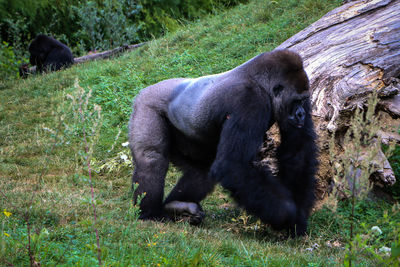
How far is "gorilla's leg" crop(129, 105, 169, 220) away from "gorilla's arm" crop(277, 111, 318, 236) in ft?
3.38

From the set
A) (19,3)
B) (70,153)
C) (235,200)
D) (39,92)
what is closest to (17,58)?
(19,3)

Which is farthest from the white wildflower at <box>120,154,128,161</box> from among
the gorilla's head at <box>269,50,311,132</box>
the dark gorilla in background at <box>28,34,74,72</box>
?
the dark gorilla in background at <box>28,34,74,72</box>

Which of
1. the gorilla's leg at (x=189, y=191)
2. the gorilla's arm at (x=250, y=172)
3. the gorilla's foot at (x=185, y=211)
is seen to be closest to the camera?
the gorilla's arm at (x=250, y=172)

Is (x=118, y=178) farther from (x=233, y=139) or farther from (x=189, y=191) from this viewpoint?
(x=233, y=139)

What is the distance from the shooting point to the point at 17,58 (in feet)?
38.0

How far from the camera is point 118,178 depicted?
5.26m

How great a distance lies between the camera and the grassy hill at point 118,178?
246 centimetres

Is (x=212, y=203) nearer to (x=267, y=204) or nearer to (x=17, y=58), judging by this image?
(x=267, y=204)

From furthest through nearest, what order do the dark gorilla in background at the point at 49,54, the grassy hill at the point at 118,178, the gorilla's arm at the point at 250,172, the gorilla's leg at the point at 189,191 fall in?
the dark gorilla in background at the point at 49,54
the gorilla's leg at the point at 189,191
the gorilla's arm at the point at 250,172
the grassy hill at the point at 118,178

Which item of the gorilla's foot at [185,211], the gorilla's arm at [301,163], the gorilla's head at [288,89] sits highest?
the gorilla's head at [288,89]

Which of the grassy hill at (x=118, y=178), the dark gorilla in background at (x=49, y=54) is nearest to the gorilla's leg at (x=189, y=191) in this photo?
the grassy hill at (x=118, y=178)

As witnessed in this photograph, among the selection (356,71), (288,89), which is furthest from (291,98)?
(356,71)

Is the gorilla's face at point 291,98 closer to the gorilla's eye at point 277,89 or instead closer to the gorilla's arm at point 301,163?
the gorilla's eye at point 277,89

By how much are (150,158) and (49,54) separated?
738cm
